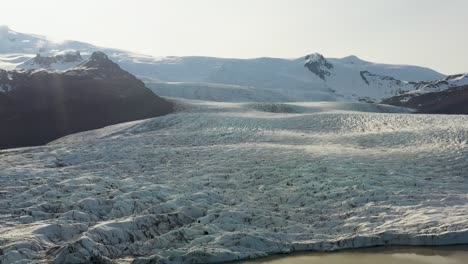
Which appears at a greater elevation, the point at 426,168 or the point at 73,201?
the point at 426,168

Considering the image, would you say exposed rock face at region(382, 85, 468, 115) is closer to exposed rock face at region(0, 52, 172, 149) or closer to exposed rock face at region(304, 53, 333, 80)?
exposed rock face at region(0, 52, 172, 149)

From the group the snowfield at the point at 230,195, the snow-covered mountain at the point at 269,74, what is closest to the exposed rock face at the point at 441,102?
the snow-covered mountain at the point at 269,74

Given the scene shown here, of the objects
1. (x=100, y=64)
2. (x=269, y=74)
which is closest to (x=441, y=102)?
(x=100, y=64)

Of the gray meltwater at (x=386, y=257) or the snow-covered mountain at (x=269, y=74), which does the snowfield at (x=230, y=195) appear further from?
the snow-covered mountain at (x=269, y=74)

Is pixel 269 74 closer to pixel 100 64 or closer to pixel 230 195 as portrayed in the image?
pixel 100 64

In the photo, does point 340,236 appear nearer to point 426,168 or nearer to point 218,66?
point 426,168

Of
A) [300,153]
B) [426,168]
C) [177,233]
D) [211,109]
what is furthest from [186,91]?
[177,233]

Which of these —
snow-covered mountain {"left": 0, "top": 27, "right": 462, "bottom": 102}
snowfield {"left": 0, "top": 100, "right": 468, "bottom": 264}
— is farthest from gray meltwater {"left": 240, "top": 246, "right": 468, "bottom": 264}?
snow-covered mountain {"left": 0, "top": 27, "right": 462, "bottom": 102}
